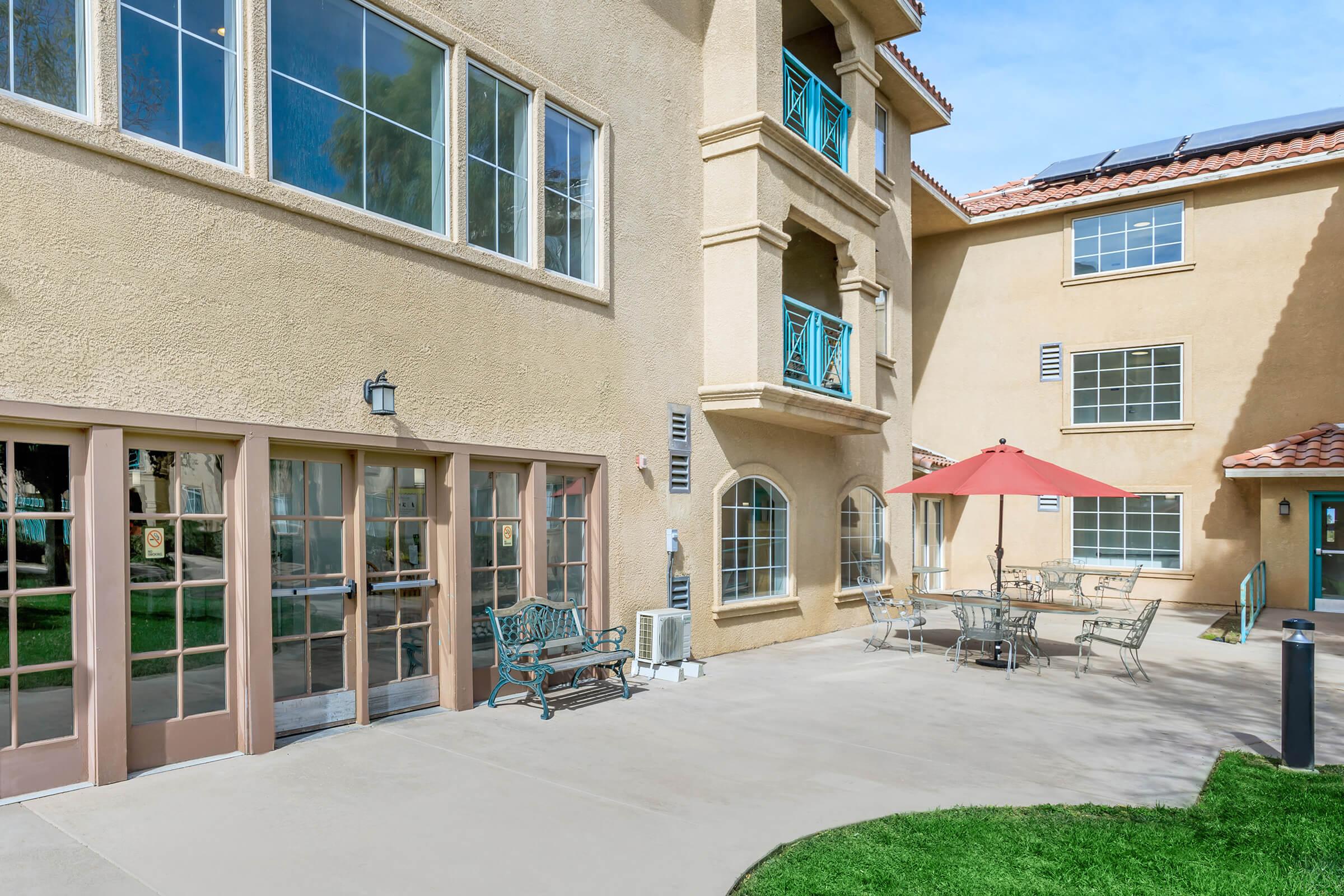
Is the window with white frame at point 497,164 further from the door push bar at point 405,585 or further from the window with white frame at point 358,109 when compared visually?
the door push bar at point 405,585

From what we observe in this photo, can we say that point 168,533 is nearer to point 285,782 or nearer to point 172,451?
point 172,451

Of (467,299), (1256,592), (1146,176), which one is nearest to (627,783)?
(467,299)

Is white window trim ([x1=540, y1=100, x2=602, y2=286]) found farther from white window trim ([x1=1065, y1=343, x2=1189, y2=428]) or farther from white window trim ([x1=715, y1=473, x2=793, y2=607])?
white window trim ([x1=1065, y1=343, x2=1189, y2=428])

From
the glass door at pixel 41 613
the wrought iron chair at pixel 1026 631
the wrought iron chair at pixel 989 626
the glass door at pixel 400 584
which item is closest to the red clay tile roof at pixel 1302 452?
the wrought iron chair at pixel 1026 631

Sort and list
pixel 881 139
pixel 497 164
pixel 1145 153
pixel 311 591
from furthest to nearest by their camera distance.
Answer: pixel 1145 153, pixel 881 139, pixel 497 164, pixel 311 591

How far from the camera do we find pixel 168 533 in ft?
19.8

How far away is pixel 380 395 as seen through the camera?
23.0 feet

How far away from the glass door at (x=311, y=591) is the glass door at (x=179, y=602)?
395 mm

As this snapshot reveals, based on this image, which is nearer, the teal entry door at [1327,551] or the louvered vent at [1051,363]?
the teal entry door at [1327,551]

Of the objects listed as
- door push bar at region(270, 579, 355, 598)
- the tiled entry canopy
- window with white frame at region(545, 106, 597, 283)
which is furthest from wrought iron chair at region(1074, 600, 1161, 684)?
door push bar at region(270, 579, 355, 598)

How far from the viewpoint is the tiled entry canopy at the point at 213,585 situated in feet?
17.6

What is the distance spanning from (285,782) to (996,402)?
17.2 meters

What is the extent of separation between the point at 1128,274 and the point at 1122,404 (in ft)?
8.52

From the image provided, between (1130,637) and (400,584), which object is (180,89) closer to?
(400,584)
